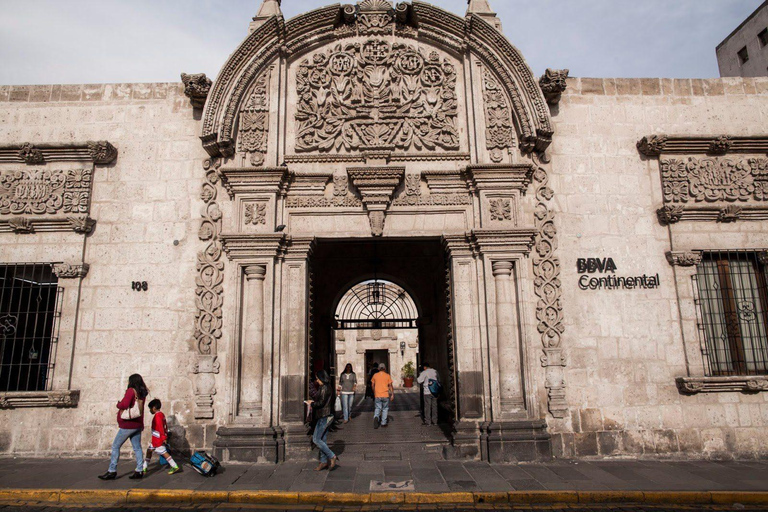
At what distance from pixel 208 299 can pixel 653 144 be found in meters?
7.46

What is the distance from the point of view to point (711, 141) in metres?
8.11

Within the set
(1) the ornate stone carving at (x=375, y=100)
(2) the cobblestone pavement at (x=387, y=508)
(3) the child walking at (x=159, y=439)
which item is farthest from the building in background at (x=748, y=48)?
(3) the child walking at (x=159, y=439)

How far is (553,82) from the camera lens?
8.06m

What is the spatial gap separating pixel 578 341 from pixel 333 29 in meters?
6.52

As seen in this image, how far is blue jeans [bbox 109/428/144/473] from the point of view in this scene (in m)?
6.29

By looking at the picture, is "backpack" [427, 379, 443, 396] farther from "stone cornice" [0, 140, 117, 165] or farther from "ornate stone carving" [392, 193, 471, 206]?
"stone cornice" [0, 140, 117, 165]

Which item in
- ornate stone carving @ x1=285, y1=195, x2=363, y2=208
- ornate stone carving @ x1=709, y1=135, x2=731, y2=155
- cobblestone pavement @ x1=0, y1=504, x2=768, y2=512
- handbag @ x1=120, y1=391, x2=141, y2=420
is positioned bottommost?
cobblestone pavement @ x1=0, y1=504, x2=768, y2=512

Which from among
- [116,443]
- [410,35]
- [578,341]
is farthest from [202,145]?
[578,341]

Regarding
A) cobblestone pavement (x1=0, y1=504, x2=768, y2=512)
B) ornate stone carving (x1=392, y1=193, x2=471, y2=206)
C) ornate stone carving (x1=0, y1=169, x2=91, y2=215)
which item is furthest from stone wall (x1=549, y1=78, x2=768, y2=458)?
ornate stone carving (x1=0, y1=169, x2=91, y2=215)

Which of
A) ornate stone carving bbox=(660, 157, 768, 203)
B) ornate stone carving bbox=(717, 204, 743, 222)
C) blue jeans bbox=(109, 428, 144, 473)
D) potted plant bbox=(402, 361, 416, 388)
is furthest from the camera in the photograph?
potted plant bbox=(402, 361, 416, 388)

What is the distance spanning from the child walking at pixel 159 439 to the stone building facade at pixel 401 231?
63 cm

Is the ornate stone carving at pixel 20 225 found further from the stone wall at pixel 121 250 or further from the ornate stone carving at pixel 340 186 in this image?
the ornate stone carving at pixel 340 186

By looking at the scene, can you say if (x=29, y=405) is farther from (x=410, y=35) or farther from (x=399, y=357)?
(x=399, y=357)

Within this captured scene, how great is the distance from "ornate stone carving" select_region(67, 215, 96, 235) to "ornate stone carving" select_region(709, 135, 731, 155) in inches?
396
